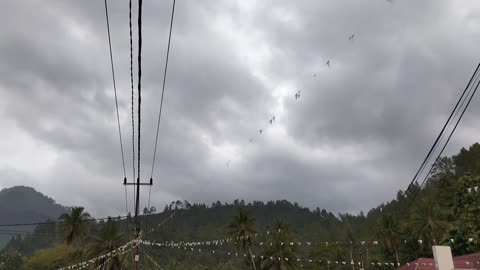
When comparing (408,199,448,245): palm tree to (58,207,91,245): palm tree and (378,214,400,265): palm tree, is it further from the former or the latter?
(58,207,91,245): palm tree

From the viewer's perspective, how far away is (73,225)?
222 ft

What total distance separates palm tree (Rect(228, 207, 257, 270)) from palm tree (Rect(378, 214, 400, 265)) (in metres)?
20.4

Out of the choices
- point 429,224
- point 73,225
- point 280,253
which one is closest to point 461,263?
point 429,224

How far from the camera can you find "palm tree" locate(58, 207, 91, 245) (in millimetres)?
67375

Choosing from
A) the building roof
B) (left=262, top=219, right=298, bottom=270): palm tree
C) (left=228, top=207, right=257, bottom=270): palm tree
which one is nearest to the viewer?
the building roof

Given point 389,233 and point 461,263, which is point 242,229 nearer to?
point 389,233

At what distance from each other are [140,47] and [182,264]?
145709 millimetres

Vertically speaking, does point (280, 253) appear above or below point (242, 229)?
below

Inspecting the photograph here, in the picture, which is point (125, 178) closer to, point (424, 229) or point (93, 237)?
point (93, 237)

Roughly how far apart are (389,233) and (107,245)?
4209cm

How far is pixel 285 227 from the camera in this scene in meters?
76.5

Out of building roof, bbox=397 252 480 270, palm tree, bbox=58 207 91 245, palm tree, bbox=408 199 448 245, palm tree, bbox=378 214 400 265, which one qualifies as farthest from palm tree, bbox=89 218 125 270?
palm tree, bbox=408 199 448 245

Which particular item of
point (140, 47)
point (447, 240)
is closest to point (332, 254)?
point (447, 240)

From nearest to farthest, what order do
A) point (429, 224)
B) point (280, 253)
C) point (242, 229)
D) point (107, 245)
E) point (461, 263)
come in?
1. point (461, 263)
2. point (107, 245)
3. point (429, 224)
4. point (242, 229)
5. point (280, 253)
